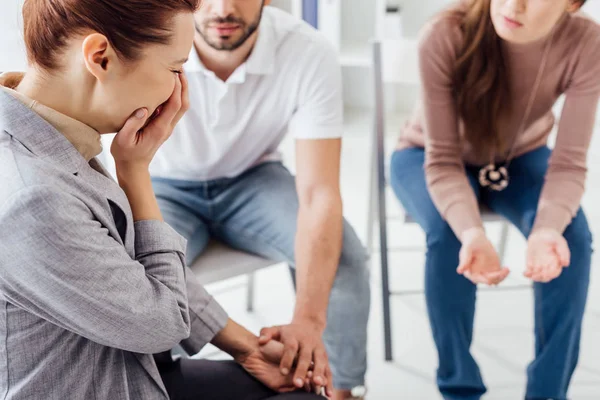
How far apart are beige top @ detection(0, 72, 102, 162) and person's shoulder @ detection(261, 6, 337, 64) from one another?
660 millimetres

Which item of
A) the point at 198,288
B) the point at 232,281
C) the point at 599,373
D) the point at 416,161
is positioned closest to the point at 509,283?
the point at 599,373

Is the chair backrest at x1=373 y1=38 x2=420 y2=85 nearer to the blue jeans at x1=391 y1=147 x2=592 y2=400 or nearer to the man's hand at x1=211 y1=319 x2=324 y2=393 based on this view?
the blue jeans at x1=391 y1=147 x2=592 y2=400

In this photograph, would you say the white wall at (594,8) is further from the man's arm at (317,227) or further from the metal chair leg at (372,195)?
the man's arm at (317,227)

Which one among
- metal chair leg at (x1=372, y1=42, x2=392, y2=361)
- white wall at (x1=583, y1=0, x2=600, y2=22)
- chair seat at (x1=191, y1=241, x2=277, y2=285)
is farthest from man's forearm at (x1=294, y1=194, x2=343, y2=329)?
white wall at (x1=583, y1=0, x2=600, y2=22)

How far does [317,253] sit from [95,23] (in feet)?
2.20

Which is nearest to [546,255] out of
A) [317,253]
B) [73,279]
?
[317,253]

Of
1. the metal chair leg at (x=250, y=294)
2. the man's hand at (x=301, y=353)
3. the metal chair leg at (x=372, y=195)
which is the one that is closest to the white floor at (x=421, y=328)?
the metal chair leg at (x=250, y=294)

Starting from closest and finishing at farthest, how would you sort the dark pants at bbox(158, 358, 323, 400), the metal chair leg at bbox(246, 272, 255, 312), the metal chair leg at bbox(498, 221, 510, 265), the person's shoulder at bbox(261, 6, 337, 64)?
the dark pants at bbox(158, 358, 323, 400) < the person's shoulder at bbox(261, 6, 337, 64) < the metal chair leg at bbox(246, 272, 255, 312) < the metal chair leg at bbox(498, 221, 510, 265)

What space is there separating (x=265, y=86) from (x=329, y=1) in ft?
5.41

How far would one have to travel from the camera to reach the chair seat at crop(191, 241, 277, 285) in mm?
1292

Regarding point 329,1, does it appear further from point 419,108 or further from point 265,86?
point 265,86

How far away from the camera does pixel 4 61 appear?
119 centimetres

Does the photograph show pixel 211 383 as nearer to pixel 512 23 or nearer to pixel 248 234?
pixel 248 234

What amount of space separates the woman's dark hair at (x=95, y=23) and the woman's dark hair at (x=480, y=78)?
2.84 feet
